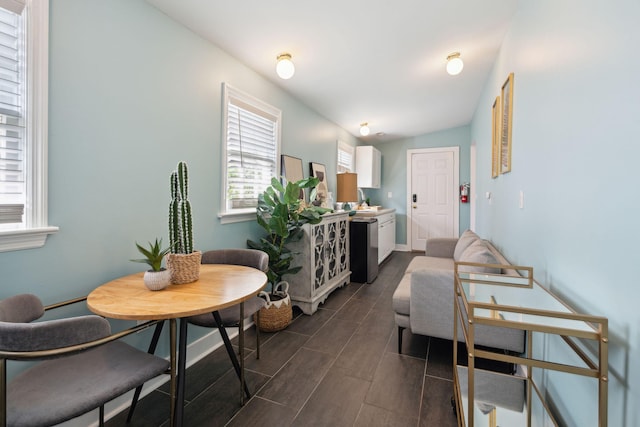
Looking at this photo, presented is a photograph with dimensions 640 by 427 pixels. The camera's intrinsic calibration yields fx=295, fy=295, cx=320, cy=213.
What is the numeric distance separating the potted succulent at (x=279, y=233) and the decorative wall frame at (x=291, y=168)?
1.40 feet

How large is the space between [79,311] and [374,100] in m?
3.83

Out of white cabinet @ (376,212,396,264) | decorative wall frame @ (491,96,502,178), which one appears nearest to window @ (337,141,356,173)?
white cabinet @ (376,212,396,264)

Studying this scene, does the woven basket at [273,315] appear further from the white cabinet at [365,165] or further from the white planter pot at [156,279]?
the white cabinet at [365,165]

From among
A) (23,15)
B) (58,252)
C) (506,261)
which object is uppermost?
(23,15)

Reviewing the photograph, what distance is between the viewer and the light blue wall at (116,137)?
1.44m

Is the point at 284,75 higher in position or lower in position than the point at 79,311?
higher

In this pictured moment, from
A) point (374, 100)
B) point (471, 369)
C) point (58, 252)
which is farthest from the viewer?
point (374, 100)

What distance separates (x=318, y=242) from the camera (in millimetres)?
3152

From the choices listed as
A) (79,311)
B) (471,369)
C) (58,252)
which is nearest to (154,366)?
(79,311)

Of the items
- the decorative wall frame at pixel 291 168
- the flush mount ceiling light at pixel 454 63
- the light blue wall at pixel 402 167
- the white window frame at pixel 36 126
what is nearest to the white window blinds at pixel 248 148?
the decorative wall frame at pixel 291 168

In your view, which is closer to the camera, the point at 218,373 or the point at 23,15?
the point at 23,15

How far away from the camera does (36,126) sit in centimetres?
135

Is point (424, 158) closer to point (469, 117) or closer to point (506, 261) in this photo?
point (469, 117)

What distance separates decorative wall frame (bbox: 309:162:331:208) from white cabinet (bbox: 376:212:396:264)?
41.3 inches
